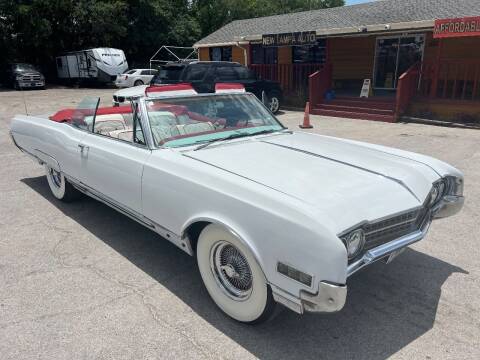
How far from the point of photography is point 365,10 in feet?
55.2

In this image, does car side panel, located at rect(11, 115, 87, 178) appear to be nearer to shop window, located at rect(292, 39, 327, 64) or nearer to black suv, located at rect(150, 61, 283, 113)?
black suv, located at rect(150, 61, 283, 113)

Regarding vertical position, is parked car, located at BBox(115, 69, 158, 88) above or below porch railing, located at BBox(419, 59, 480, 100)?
below

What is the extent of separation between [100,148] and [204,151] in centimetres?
126

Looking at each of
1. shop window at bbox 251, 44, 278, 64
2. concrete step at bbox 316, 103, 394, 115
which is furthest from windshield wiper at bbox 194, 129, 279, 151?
shop window at bbox 251, 44, 278, 64

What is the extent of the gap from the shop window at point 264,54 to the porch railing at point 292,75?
2537mm

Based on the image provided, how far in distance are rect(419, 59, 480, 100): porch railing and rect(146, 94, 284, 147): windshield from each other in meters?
9.99

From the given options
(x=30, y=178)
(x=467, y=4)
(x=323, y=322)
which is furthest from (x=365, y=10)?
(x=323, y=322)

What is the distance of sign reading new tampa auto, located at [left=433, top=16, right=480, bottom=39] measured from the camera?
10961 mm

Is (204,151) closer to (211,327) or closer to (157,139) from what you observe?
(157,139)

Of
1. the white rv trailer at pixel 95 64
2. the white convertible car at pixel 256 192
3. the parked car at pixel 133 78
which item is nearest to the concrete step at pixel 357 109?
the white convertible car at pixel 256 192

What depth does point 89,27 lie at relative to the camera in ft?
99.4

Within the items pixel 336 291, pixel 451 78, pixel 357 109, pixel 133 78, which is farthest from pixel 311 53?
pixel 336 291

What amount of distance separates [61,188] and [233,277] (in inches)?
127

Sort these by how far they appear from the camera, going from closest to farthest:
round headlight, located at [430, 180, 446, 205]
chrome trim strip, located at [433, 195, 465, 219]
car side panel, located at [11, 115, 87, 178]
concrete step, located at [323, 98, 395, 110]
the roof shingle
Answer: round headlight, located at [430, 180, 446, 205] → chrome trim strip, located at [433, 195, 465, 219] → car side panel, located at [11, 115, 87, 178] → concrete step, located at [323, 98, 395, 110] → the roof shingle
